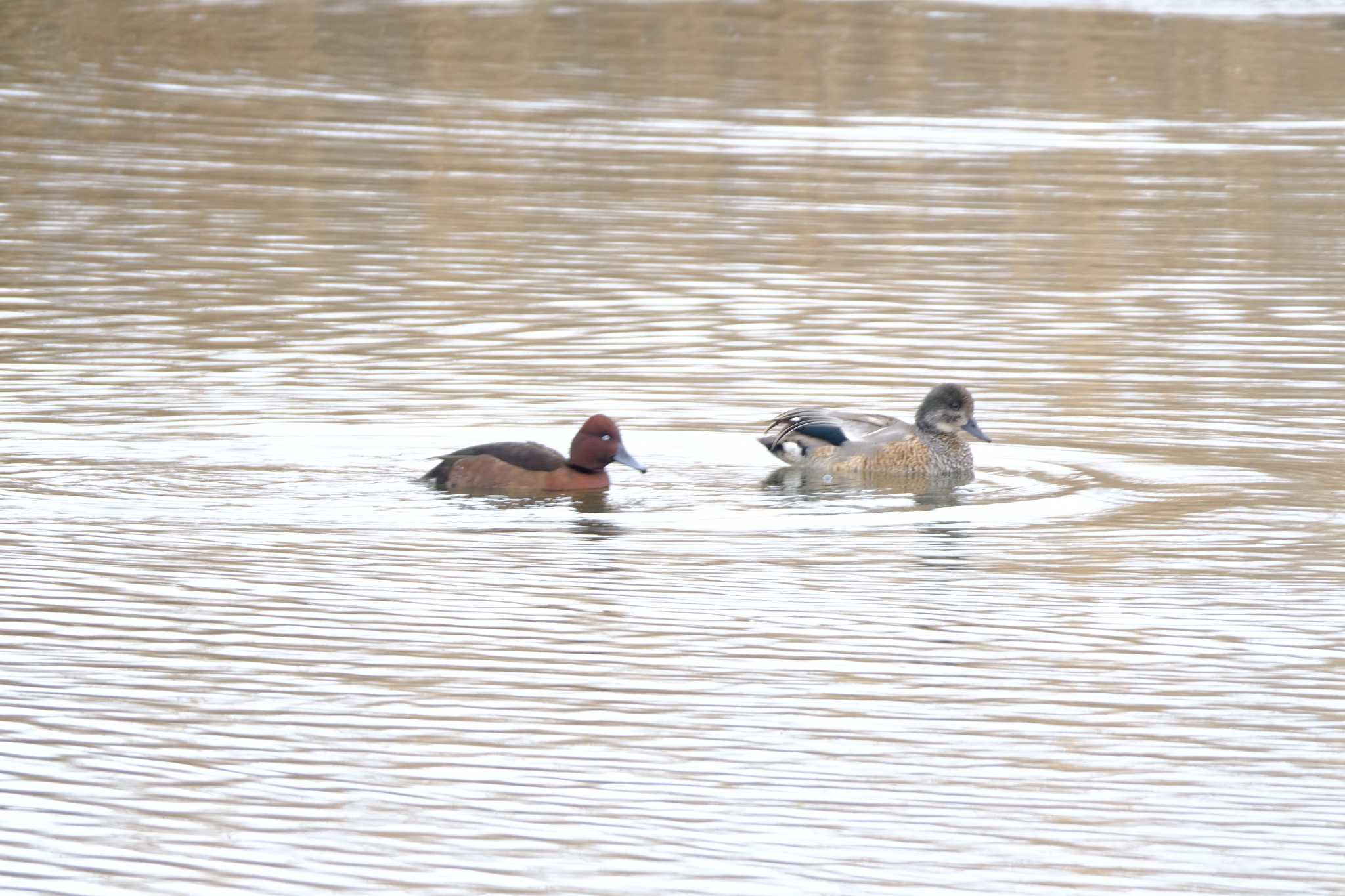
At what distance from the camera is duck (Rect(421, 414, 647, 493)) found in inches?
459

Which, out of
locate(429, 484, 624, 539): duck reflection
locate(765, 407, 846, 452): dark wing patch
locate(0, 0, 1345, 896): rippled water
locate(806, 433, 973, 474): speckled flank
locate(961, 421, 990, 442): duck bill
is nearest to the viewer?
locate(0, 0, 1345, 896): rippled water

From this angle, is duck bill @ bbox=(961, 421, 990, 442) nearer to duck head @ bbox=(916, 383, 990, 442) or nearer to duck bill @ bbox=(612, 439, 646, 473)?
duck head @ bbox=(916, 383, 990, 442)

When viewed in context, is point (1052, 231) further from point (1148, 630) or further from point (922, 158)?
point (1148, 630)

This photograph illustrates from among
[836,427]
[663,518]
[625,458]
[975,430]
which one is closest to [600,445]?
[625,458]

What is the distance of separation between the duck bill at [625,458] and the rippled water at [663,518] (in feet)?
0.66

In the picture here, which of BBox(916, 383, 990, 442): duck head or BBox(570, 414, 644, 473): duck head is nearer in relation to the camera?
BBox(570, 414, 644, 473): duck head

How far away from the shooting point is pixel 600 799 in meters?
6.98

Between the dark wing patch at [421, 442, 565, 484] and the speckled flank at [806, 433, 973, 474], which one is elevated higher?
the dark wing patch at [421, 442, 565, 484]

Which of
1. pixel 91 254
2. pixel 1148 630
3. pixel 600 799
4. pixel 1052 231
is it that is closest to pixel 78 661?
pixel 600 799

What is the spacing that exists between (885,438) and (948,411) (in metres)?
0.34

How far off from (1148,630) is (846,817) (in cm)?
262

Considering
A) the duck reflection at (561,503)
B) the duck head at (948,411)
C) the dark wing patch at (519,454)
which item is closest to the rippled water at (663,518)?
the duck reflection at (561,503)

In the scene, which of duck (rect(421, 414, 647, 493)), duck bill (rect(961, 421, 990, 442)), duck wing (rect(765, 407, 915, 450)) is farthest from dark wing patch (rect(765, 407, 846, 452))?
duck (rect(421, 414, 647, 493))

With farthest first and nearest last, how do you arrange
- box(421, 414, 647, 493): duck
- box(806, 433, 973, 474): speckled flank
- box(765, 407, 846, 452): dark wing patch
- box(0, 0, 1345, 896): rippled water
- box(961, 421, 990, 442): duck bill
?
box(961, 421, 990, 442): duck bill
box(806, 433, 973, 474): speckled flank
box(765, 407, 846, 452): dark wing patch
box(421, 414, 647, 493): duck
box(0, 0, 1345, 896): rippled water
